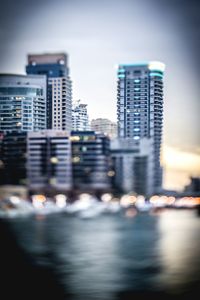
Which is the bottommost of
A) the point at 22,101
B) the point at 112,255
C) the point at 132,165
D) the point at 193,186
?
the point at 112,255

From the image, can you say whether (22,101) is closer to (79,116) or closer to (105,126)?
(79,116)

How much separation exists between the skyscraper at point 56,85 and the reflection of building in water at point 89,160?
0.65 feet

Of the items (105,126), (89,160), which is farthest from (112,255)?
(105,126)

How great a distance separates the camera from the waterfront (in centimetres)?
459

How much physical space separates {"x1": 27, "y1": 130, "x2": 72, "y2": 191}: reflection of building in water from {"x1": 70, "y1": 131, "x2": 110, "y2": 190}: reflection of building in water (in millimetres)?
65

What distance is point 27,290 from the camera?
15.0 feet

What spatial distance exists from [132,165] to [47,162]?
26.8 inches

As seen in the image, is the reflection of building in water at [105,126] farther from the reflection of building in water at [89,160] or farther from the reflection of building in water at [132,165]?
the reflection of building in water at [132,165]

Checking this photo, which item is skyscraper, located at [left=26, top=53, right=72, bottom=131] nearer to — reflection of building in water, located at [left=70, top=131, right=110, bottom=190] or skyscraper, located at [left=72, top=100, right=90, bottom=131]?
skyscraper, located at [left=72, top=100, right=90, bottom=131]

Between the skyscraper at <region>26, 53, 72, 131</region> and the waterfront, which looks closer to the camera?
the waterfront

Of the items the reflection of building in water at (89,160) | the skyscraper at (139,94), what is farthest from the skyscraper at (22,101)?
the skyscraper at (139,94)

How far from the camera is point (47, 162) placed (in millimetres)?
5289

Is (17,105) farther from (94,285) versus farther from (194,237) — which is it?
(194,237)

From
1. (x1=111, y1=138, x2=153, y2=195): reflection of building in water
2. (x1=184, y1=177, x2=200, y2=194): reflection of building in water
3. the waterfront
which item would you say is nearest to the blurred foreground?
the waterfront
